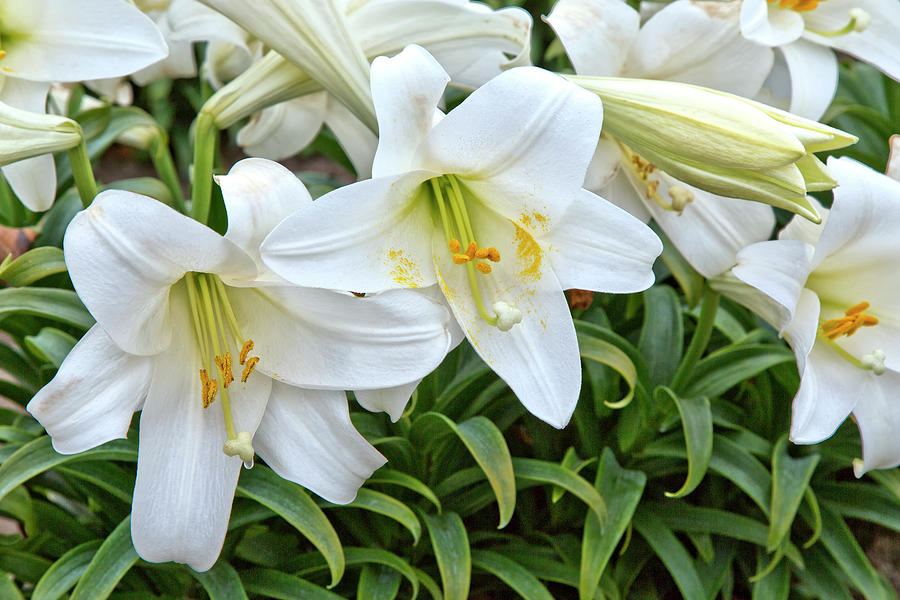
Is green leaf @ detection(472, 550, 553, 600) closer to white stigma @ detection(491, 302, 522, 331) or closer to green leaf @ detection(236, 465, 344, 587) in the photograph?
green leaf @ detection(236, 465, 344, 587)

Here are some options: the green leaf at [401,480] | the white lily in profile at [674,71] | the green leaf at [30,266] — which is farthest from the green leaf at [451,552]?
the green leaf at [30,266]

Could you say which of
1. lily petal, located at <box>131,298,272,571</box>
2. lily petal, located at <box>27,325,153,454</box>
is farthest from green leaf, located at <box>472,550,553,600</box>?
lily petal, located at <box>27,325,153,454</box>

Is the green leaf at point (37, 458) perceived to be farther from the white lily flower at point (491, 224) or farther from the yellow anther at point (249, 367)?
the white lily flower at point (491, 224)

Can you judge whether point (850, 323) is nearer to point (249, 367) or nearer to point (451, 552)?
point (451, 552)

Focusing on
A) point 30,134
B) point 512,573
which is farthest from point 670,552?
point 30,134

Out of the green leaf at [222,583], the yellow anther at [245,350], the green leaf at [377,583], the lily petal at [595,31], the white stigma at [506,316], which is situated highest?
the lily petal at [595,31]

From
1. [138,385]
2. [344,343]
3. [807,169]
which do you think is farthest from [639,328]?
[138,385]
